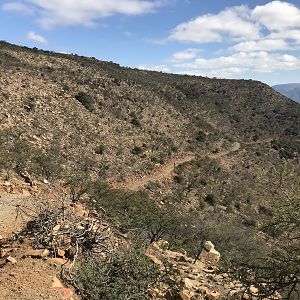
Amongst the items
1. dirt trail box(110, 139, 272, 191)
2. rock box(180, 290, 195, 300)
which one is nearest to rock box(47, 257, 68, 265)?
rock box(180, 290, 195, 300)

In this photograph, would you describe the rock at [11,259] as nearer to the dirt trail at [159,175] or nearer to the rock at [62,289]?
the rock at [62,289]

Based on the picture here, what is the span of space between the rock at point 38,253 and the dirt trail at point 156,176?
2250 centimetres

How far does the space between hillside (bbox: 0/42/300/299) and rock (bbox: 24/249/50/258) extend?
347 cm

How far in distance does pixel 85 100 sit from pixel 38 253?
35210 millimetres

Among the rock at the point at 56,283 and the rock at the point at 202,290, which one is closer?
the rock at the point at 56,283

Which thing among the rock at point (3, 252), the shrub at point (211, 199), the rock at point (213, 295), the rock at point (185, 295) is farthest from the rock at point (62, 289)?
the shrub at point (211, 199)

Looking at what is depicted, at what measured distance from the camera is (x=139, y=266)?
9.59 m

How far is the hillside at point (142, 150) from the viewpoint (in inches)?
800

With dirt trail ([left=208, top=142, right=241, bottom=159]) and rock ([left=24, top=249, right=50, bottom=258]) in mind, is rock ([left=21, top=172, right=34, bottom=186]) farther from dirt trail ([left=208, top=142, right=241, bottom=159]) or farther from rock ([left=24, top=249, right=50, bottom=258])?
dirt trail ([left=208, top=142, right=241, bottom=159])

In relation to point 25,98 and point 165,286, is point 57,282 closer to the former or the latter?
point 165,286

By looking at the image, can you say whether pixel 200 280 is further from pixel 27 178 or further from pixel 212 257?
pixel 27 178

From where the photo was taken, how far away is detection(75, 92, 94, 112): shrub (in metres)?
42.6

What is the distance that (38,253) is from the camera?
909 centimetres

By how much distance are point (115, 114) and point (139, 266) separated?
36055 mm
